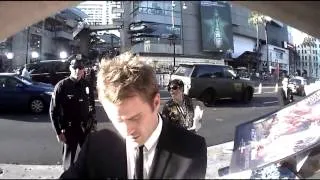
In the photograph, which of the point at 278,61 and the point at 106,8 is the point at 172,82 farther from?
the point at 106,8

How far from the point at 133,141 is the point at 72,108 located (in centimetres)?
488

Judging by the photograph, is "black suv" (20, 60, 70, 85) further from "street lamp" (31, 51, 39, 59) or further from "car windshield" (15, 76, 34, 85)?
"street lamp" (31, 51, 39, 59)

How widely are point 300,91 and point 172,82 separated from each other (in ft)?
11.2

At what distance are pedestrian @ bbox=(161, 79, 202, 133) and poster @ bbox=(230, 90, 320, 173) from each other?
270 cm

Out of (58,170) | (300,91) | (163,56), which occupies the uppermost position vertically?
(163,56)

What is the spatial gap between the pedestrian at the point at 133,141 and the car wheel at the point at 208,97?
1234 centimetres

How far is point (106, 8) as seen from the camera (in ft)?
9.73

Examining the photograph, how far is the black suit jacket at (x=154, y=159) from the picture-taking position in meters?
2.27

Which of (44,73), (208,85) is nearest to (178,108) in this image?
(208,85)

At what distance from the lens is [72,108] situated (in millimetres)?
7102

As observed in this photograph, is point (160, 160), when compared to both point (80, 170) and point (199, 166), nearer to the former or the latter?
point (199, 166)

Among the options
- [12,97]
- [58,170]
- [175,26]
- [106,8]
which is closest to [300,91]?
[175,26]

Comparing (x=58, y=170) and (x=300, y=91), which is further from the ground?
(x=300, y=91)

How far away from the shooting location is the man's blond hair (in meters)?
2.26
